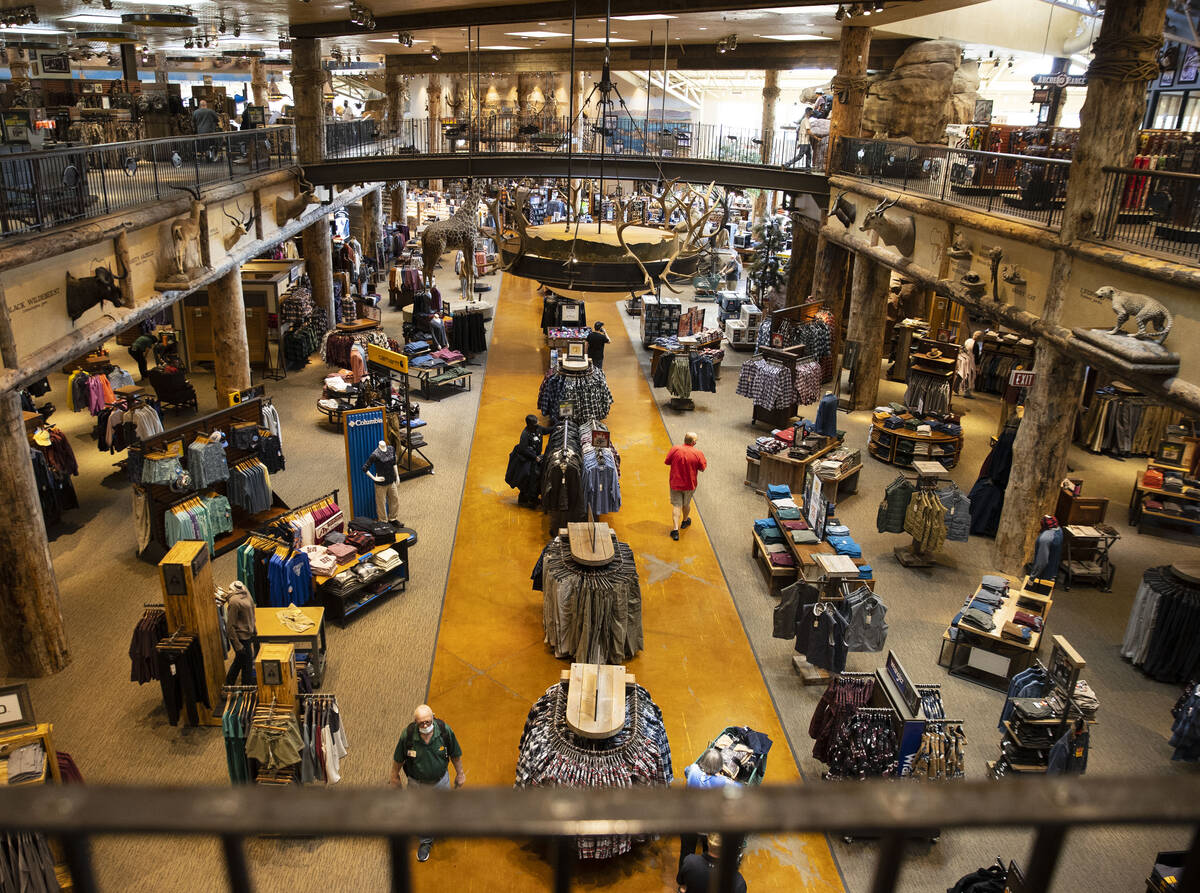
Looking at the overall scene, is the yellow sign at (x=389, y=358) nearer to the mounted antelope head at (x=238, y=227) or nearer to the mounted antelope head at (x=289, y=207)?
the mounted antelope head at (x=238, y=227)

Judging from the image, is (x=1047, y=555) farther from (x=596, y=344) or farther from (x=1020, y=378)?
(x=596, y=344)

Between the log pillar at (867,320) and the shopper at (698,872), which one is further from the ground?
the log pillar at (867,320)

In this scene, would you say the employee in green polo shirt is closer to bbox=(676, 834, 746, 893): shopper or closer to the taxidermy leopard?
bbox=(676, 834, 746, 893): shopper

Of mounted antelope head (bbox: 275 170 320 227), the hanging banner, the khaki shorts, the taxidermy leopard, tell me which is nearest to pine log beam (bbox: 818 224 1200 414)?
the taxidermy leopard

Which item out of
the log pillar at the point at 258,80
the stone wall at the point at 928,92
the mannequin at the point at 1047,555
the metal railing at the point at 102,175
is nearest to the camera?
the metal railing at the point at 102,175

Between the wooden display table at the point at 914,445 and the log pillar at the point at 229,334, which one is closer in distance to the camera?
the wooden display table at the point at 914,445

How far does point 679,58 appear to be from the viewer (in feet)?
81.3

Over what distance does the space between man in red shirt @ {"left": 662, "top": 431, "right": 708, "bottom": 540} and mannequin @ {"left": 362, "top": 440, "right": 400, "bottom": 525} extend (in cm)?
340

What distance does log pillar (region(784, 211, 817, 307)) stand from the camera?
814 inches

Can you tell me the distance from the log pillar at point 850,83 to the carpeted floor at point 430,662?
6.56 meters

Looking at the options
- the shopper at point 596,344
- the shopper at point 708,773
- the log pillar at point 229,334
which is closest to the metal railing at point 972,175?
the shopper at point 596,344

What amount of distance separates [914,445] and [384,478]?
325 inches

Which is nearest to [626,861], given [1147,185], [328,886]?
[328,886]

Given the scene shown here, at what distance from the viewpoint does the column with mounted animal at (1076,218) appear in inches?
348
